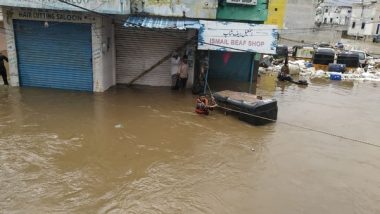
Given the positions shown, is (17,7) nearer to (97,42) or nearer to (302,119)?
(97,42)

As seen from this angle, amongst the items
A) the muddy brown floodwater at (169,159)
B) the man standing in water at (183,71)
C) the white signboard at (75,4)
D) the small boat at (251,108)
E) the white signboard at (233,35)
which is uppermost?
the white signboard at (75,4)

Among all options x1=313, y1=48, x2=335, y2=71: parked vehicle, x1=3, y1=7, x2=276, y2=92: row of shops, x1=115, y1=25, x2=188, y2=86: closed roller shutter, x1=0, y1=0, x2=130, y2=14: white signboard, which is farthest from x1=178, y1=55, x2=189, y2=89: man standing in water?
x1=313, y1=48, x2=335, y2=71: parked vehicle

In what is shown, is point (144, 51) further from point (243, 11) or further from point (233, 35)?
point (243, 11)

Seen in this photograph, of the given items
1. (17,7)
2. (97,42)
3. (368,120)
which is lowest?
(368,120)

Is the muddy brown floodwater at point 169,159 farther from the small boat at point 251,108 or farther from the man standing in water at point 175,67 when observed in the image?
the man standing in water at point 175,67

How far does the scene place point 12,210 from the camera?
625 cm

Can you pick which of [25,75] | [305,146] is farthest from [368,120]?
[25,75]

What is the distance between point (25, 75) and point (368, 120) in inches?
515

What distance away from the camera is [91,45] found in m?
13.9

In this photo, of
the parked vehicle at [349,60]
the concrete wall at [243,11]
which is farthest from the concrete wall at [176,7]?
the parked vehicle at [349,60]

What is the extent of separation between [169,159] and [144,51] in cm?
784

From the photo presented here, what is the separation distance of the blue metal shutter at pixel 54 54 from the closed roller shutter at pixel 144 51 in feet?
6.03

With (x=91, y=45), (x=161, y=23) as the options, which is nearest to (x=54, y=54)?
(x=91, y=45)

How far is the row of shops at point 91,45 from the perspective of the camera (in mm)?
13562
